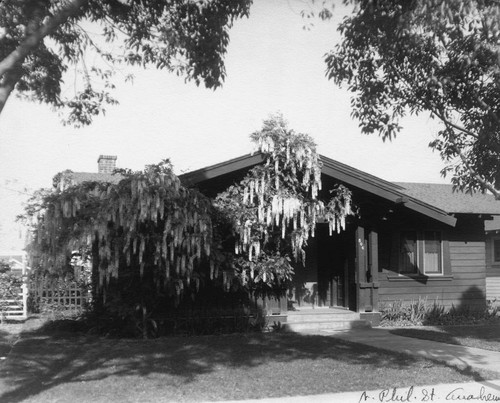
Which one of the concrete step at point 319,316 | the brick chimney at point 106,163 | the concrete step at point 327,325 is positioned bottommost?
the concrete step at point 327,325

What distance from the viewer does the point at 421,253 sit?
57.5ft

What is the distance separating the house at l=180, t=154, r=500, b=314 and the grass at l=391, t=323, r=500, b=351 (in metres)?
1.66

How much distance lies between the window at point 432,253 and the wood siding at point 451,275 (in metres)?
0.14

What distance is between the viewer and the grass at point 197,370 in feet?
25.5

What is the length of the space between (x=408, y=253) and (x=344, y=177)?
14.7ft

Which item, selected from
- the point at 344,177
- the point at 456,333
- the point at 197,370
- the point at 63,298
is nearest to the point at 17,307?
the point at 63,298

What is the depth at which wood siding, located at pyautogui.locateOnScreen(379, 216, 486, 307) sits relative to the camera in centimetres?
1712

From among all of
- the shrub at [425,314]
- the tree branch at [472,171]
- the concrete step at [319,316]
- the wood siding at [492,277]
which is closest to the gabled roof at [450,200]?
the wood siding at [492,277]

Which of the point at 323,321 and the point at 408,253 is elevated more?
the point at 408,253

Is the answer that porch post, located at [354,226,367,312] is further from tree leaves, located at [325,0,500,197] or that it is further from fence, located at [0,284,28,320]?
fence, located at [0,284,28,320]

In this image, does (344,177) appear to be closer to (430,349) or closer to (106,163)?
(430,349)

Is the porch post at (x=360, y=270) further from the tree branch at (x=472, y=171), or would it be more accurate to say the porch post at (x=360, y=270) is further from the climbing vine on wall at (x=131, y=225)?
the climbing vine on wall at (x=131, y=225)

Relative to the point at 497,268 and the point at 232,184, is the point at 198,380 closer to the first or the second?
the point at 232,184

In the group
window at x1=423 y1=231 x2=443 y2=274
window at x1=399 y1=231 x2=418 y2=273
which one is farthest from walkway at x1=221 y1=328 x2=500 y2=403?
window at x1=423 y1=231 x2=443 y2=274
